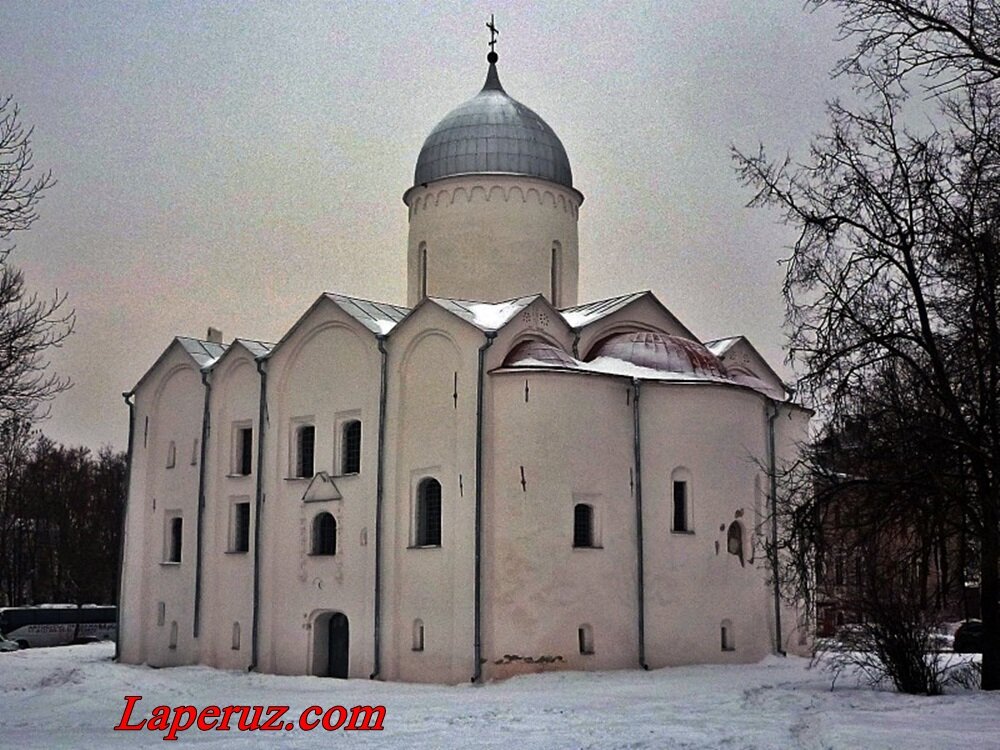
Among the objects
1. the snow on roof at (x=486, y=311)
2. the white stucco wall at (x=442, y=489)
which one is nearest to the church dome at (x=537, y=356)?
the snow on roof at (x=486, y=311)

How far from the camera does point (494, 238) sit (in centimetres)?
2734

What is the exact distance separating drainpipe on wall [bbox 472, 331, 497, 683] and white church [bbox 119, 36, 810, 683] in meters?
0.04

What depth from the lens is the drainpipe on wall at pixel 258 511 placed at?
24828 millimetres

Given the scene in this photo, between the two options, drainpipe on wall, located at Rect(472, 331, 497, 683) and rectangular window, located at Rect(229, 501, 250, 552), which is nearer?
drainpipe on wall, located at Rect(472, 331, 497, 683)

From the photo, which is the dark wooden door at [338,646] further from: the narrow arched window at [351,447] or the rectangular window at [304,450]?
the rectangular window at [304,450]

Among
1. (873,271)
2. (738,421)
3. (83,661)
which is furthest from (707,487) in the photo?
(83,661)

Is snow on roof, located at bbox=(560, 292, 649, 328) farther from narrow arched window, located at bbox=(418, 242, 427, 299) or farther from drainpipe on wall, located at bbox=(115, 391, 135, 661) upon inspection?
drainpipe on wall, located at bbox=(115, 391, 135, 661)

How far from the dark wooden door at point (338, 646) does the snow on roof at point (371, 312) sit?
5.98 m

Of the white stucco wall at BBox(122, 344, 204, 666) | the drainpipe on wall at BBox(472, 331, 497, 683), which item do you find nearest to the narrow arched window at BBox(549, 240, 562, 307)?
the drainpipe on wall at BBox(472, 331, 497, 683)

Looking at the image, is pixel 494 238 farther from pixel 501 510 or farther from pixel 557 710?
pixel 557 710

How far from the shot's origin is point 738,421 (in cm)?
2361

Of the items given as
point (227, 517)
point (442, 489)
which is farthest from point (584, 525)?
point (227, 517)

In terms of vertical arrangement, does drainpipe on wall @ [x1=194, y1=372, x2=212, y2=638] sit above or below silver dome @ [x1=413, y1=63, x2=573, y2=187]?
below

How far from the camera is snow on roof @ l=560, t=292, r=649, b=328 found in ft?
80.9
